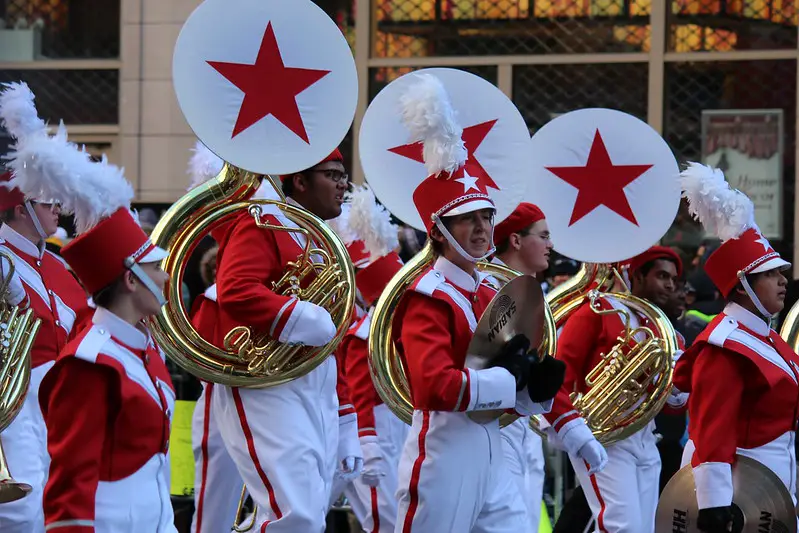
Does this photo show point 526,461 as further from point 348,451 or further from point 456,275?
point 456,275

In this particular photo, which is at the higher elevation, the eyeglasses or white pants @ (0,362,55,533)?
the eyeglasses

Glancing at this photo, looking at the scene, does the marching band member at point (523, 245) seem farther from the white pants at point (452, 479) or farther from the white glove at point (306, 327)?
the white pants at point (452, 479)

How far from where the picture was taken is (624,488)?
7.12m

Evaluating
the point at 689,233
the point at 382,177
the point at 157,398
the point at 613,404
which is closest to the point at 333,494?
the point at 613,404

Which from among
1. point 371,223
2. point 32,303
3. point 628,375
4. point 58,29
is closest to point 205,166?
point 32,303

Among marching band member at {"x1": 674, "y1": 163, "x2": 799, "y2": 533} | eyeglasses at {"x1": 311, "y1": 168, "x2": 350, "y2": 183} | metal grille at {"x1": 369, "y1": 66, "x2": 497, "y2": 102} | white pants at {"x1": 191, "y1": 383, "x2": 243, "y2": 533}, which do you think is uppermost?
metal grille at {"x1": 369, "y1": 66, "x2": 497, "y2": 102}

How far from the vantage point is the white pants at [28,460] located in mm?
5984

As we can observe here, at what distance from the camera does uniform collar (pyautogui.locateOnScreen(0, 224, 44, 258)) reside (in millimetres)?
6441

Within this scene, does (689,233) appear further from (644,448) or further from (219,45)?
(219,45)

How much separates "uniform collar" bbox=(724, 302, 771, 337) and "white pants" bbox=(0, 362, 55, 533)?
2.64m

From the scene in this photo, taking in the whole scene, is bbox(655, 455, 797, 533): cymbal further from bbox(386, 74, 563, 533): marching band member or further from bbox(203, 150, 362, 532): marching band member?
bbox(203, 150, 362, 532): marching band member

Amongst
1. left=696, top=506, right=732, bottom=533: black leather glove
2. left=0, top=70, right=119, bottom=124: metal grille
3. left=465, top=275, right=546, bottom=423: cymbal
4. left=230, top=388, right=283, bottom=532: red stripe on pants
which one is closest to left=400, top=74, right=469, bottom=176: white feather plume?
left=465, top=275, right=546, bottom=423: cymbal

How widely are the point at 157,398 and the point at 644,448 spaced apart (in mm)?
3447

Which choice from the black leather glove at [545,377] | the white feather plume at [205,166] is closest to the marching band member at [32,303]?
the white feather plume at [205,166]
